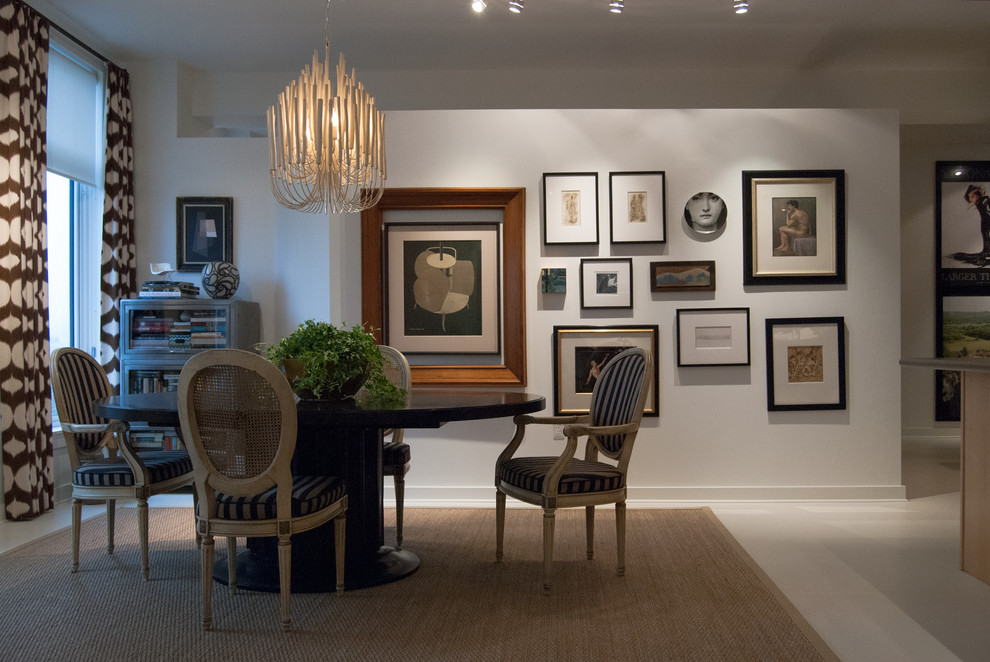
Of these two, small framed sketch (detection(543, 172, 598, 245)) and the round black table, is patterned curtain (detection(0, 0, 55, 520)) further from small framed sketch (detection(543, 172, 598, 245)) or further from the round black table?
small framed sketch (detection(543, 172, 598, 245))

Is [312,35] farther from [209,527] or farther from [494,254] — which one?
[209,527]

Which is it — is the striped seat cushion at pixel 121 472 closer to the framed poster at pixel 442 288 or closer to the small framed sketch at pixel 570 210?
the framed poster at pixel 442 288

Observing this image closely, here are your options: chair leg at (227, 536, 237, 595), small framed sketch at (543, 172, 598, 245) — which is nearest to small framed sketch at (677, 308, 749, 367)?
small framed sketch at (543, 172, 598, 245)

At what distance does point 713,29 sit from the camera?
5215 mm

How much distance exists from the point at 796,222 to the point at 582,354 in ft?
5.25

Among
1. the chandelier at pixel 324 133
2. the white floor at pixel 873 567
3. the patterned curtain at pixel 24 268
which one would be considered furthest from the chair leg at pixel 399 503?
the patterned curtain at pixel 24 268

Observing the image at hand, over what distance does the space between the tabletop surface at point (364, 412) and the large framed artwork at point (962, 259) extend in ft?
18.8

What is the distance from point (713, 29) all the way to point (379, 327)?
9.49ft

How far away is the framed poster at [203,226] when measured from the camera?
5.75 meters

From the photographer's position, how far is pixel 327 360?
314 cm

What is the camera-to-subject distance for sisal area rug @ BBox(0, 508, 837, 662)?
2.61 meters

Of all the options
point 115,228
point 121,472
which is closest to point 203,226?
point 115,228

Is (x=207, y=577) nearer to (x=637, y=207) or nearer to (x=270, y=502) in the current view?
(x=270, y=502)

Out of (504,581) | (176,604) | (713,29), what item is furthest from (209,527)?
(713,29)
